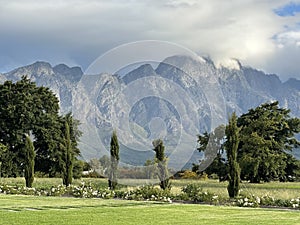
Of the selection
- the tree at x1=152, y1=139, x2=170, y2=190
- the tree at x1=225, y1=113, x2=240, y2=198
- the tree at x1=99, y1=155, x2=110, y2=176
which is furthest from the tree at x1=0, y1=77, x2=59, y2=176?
the tree at x1=225, y1=113, x2=240, y2=198

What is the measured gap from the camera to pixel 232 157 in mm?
20969

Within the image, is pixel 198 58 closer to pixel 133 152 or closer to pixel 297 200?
pixel 133 152

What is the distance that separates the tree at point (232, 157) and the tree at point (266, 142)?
11076mm

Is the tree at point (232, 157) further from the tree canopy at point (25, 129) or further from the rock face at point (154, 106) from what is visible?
the tree canopy at point (25, 129)

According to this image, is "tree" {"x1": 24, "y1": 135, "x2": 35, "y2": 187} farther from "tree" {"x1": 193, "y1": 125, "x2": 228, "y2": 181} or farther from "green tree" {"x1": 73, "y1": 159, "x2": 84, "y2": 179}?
"tree" {"x1": 193, "y1": 125, "x2": 228, "y2": 181}

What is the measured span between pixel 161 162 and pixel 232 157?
394 cm

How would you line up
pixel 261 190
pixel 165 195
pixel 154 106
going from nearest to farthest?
pixel 165 195 < pixel 261 190 < pixel 154 106

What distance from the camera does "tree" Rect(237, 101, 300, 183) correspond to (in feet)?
108

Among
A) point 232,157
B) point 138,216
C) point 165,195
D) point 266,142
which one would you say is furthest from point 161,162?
point 266,142

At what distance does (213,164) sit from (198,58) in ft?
41.1

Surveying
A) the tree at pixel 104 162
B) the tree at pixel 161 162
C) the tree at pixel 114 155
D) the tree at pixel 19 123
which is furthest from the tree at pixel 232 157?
the tree at pixel 19 123

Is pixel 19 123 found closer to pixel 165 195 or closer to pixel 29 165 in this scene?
pixel 29 165

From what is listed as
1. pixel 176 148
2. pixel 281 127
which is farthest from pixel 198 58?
pixel 281 127

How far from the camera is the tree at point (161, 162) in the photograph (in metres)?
23.2
